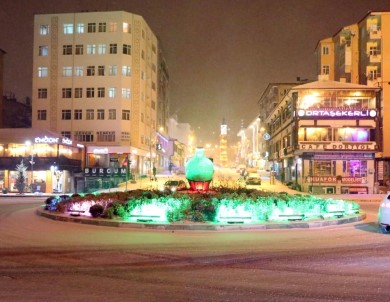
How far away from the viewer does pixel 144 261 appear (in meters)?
11.1

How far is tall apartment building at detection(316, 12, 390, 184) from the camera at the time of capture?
59.5 metres

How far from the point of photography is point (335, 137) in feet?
169

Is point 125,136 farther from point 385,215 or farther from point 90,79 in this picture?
point 385,215

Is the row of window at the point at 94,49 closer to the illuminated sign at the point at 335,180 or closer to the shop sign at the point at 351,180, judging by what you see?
the illuminated sign at the point at 335,180

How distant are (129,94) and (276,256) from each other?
2532 inches

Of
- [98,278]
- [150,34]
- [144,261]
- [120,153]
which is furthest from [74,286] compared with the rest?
[150,34]

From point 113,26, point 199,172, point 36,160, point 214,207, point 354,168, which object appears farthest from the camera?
point 113,26

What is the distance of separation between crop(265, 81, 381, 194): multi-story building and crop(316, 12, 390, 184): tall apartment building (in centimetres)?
464

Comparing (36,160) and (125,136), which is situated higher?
(125,136)

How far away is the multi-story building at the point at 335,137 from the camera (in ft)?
164

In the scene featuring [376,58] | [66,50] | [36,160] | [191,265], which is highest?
[66,50]

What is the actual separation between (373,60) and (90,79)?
38.7m

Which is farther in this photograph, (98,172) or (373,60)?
(373,60)

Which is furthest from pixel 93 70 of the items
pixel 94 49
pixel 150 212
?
pixel 150 212
